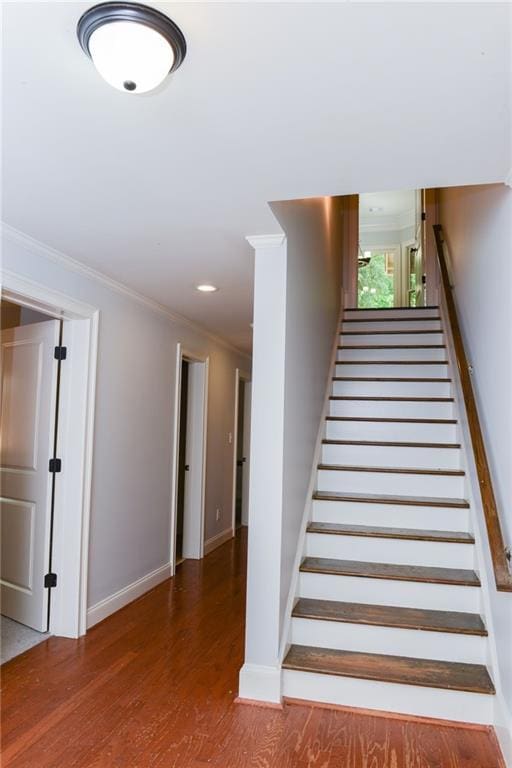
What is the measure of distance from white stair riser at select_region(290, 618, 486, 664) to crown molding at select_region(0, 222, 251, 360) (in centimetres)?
237

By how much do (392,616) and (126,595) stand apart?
1.99m

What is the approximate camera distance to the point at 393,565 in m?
2.86

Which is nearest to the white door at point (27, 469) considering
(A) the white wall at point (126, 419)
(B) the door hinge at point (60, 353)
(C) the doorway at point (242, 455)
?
(B) the door hinge at point (60, 353)

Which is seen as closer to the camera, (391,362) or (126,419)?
(126,419)

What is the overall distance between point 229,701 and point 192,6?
265 centimetres

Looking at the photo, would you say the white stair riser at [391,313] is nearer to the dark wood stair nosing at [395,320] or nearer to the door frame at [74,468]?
the dark wood stair nosing at [395,320]

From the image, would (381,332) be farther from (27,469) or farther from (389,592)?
(27,469)

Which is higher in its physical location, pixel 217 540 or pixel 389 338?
pixel 389 338

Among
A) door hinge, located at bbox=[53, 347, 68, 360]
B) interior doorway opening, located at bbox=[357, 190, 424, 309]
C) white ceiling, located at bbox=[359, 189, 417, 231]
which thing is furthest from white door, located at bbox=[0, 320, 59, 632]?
white ceiling, located at bbox=[359, 189, 417, 231]

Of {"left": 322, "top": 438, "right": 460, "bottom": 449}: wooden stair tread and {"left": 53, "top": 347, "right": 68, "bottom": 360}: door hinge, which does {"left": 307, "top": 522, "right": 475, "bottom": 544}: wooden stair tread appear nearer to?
{"left": 322, "top": 438, "right": 460, "bottom": 449}: wooden stair tread

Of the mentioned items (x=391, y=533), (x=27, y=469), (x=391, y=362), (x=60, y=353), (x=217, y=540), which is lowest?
(x=217, y=540)

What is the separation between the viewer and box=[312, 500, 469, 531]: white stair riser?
3.01m

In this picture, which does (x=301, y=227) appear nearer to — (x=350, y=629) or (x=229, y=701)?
(x=350, y=629)

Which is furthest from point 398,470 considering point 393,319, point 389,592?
point 393,319
